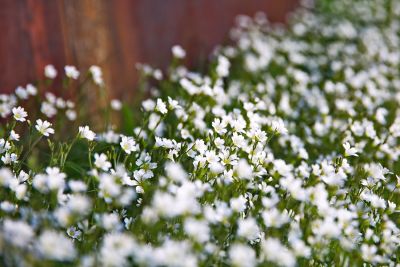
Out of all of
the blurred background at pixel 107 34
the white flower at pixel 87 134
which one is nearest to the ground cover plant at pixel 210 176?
the white flower at pixel 87 134

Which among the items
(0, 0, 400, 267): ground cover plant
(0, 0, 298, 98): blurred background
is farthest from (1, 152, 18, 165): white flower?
(0, 0, 298, 98): blurred background

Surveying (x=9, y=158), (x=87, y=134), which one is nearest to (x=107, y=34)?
(x=87, y=134)

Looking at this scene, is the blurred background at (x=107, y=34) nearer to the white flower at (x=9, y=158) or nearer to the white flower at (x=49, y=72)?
the white flower at (x=49, y=72)

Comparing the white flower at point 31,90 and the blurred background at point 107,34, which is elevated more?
the blurred background at point 107,34

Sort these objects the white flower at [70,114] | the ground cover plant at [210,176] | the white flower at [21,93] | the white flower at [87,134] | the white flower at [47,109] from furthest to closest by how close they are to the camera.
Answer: the white flower at [70,114]
the white flower at [47,109]
the white flower at [21,93]
the white flower at [87,134]
the ground cover plant at [210,176]

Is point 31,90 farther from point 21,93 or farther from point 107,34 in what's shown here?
point 107,34
